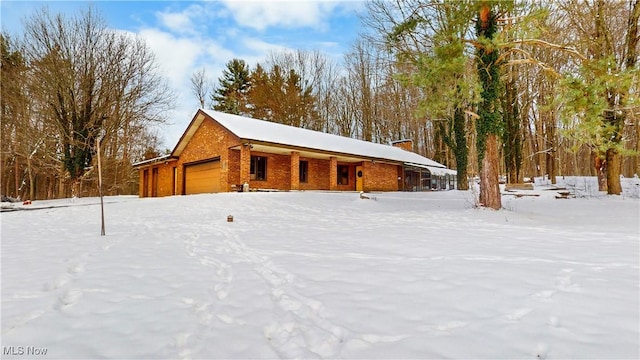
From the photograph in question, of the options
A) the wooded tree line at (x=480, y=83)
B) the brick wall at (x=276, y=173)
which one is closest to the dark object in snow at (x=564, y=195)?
the wooded tree line at (x=480, y=83)

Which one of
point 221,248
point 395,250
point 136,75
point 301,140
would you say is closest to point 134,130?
point 136,75

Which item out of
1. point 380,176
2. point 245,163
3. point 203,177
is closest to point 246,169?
point 245,163

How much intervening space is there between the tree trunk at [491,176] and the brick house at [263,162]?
30.6ft

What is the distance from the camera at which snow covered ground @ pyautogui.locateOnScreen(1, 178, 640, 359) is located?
6.64 ft

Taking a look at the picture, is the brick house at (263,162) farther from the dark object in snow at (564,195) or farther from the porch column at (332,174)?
the dark object in snow at (564,195)

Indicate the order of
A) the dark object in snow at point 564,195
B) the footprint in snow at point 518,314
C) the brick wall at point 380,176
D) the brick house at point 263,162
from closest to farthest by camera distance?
the footprint in snow at point 518,314
the dark object in snow at point 564,195
the brick house at point 263,162
the brick wall at point 380,176

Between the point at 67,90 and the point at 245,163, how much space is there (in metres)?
12.5

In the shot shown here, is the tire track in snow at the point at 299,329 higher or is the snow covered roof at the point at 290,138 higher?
the snow covered roof at the point at 290,138

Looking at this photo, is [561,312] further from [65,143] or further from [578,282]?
[65,143]

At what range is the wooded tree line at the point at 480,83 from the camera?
299 inches

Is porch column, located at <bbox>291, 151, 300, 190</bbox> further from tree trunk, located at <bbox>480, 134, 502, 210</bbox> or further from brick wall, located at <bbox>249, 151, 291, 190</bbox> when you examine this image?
tree trunk, located at <bbox>480, 134, 502, 210</bbox>

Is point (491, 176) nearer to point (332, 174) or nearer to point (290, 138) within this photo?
point (332, 174)

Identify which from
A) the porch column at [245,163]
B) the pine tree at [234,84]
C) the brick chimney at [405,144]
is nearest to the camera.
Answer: the porch column at [245,163]

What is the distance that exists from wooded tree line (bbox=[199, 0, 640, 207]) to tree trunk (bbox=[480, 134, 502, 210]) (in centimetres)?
4
